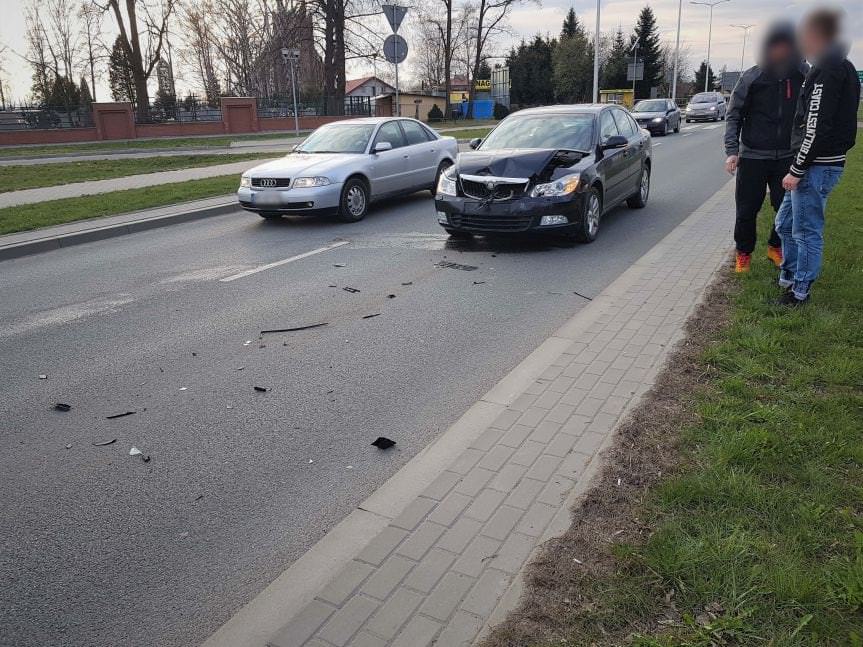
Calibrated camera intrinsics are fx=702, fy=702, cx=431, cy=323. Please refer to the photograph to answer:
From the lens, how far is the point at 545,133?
9.75 m

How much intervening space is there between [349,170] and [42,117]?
33090mm

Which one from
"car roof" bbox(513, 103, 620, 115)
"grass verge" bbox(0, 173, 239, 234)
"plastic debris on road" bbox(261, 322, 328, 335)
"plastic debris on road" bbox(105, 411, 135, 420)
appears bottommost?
"plastic debris on road" bbox(105, 411, 135, 420)

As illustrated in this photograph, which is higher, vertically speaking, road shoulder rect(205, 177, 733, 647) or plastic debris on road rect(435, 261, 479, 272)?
plastic debris on road rect(435, 261, 479, 272)

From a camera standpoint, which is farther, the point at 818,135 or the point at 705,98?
the point at 705,98

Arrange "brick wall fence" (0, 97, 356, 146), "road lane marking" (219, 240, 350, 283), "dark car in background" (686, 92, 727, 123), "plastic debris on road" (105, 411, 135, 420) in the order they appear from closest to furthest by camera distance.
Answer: "plastic debris on road" (105, 411, 135, 420)
"road lane marking" (219, 240, 350, 283)
"brick wall fence" (0, 97, 356, 146)
"dark car in background" (686, 92, 727, 123)

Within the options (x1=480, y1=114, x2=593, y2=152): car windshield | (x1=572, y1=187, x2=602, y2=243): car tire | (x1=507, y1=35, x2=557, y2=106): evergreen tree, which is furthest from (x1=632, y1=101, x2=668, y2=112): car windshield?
(x1=507, y1=35, x2=557, y2=106): evergreen tree

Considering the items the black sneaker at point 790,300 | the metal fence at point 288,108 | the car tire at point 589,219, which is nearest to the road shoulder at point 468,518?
the black sneaker at point 790,300

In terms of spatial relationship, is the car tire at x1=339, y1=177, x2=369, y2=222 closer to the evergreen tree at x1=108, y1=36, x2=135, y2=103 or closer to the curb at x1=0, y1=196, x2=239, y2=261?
the curb at x1=0, y1=196, x2=239, y2=261

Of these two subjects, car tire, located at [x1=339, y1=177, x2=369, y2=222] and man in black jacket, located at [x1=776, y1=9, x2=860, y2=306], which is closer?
man in black jacket, located at [x1=776, y1=9, x2=860, y2=306]

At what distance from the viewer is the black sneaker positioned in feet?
18.1

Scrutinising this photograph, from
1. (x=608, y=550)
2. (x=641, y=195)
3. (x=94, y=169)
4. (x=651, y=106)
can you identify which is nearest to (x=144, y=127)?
(x=94, y=169)

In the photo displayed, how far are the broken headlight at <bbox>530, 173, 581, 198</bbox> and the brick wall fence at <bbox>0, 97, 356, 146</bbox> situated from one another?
35925 mm

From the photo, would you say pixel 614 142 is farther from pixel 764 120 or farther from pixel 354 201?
pixel 354 201

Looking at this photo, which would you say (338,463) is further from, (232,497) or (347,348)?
(347,348)
